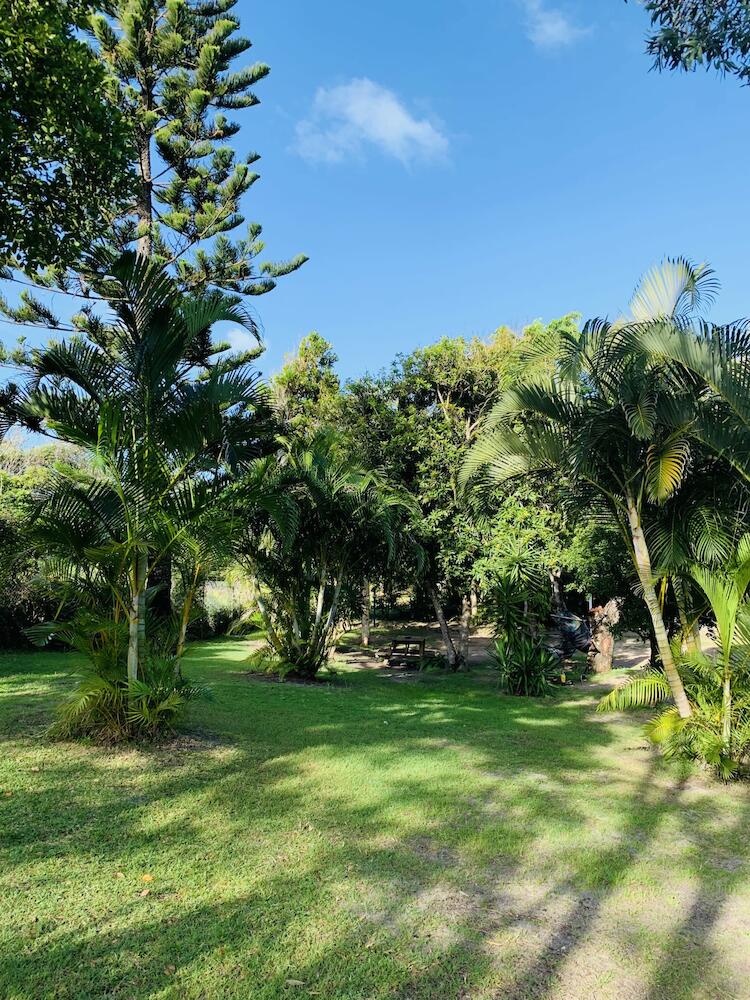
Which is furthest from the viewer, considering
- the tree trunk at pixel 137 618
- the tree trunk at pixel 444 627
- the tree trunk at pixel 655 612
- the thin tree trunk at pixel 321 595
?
the tree trunk at pixel 444 627

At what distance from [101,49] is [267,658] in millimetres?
12905

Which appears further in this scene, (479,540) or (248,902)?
(479,540)

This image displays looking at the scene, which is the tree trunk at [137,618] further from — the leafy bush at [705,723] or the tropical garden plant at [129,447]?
the leafy bush at [705,723]

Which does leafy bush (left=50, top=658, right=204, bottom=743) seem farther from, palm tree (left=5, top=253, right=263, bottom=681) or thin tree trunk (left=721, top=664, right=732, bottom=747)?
thin tree trunk (left=721, top=664, right=732, bottom=747)

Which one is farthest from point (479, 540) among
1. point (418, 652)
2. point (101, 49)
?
point (101, 49)

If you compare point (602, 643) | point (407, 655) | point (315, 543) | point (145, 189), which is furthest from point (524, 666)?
point (145, 189)

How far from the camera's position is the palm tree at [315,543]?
400 inches

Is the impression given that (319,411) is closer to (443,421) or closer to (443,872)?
(443,421)

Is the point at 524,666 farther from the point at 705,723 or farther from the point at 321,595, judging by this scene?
the point at 705,723

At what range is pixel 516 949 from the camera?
259 cm

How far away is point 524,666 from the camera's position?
10633mm

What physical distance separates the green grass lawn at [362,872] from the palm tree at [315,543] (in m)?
4.77

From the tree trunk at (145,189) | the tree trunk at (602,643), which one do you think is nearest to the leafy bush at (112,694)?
the tree trunk at (145,189)

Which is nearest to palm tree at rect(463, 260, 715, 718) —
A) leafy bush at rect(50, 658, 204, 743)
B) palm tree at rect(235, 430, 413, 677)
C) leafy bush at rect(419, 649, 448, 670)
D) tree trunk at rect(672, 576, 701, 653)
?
tree trunk at rect(672, 576, 701, 653)
